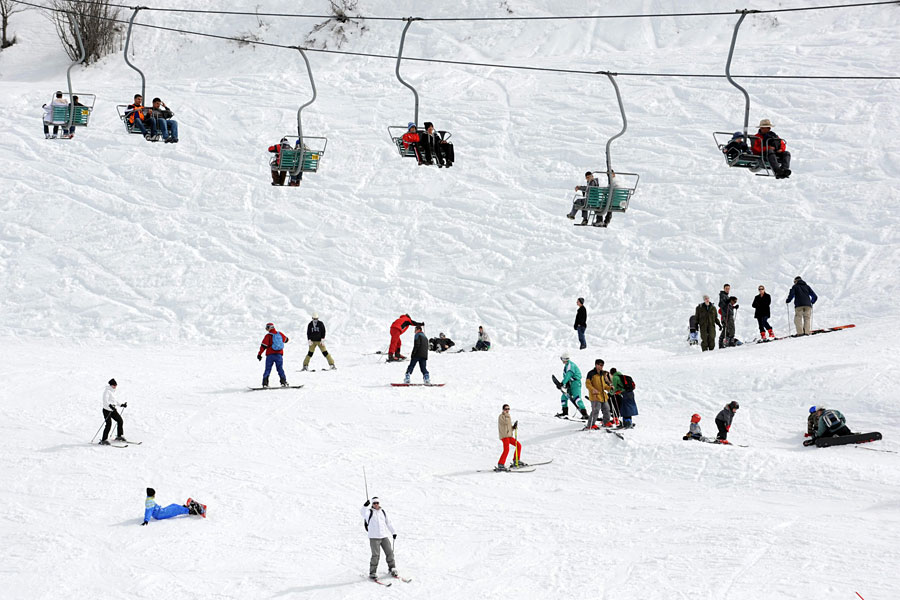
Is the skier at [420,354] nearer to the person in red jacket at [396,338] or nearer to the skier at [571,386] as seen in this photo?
the person in red jacket at [396,338]

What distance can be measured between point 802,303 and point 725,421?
6.99 m

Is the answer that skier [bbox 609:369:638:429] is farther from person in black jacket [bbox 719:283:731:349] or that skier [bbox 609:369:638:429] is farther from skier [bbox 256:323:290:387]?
skier [bbox 256:323:290:387]

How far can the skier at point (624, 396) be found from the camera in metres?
18.5

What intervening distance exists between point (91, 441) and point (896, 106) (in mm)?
26418

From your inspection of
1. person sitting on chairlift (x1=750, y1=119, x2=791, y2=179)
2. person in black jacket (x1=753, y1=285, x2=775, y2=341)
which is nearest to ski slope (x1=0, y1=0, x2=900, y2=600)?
person in black jacket (x1=753, y1=285, x2=775, y2=341)

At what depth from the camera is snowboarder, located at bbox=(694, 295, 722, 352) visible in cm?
2420

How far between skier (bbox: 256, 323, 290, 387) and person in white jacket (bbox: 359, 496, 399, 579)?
854 cm

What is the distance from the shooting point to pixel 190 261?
32250 millimetres

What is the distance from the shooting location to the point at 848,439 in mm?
17875

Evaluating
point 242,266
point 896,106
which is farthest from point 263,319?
point 896,106

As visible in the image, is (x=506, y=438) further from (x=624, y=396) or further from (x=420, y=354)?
(x=420, y=354)

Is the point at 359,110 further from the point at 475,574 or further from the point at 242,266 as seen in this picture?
the point at 475,574

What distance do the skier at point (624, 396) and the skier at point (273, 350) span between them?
6844 mm

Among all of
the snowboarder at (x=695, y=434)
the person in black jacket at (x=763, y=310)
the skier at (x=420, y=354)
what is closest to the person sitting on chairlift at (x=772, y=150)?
the snowboarder at (x=695, y=434)
